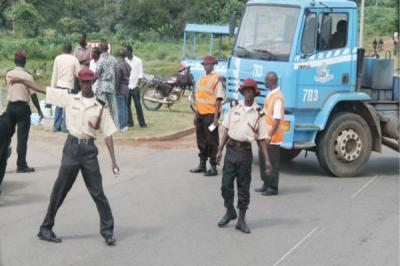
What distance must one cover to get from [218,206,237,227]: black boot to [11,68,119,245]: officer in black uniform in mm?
1398

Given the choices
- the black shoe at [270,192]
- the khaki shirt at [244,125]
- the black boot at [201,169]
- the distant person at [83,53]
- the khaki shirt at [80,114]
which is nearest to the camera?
the khaki shirt at [80,114]

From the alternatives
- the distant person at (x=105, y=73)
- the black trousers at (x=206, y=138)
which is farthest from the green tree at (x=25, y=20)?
the black trousers at (x=206, y=138)

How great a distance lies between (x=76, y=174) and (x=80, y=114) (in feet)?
2.07

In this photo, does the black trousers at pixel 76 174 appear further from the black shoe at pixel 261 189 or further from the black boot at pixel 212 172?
the black boot at pixel 212 172

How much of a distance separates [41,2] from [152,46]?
14.0 metres

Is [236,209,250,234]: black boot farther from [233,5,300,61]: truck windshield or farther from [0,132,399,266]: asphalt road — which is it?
[233,5,300,61]: truck windshield

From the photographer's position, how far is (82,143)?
744 cm

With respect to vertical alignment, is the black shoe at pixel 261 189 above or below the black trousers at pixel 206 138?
below

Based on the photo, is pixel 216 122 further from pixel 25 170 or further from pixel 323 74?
pixel 25 170

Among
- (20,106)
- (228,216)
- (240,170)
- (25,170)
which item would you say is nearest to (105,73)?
(25,170)

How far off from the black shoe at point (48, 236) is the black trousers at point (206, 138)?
4013mm

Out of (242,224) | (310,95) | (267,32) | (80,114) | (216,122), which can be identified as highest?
(267,32)

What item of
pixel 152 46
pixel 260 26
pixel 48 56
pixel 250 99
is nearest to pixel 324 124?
pixel 260 26

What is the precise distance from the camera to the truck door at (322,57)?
35.8 ft
